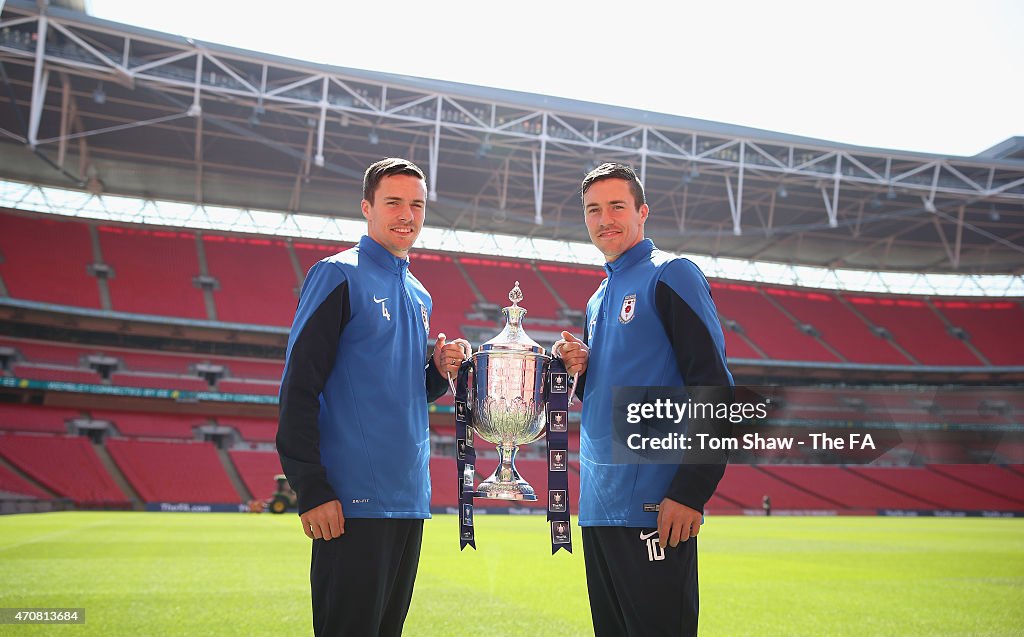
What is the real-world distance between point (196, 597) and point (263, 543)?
19.4ft

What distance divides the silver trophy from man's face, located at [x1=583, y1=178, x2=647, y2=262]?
0.49 meters

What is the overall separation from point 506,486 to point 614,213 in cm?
126

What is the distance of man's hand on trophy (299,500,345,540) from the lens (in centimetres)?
256

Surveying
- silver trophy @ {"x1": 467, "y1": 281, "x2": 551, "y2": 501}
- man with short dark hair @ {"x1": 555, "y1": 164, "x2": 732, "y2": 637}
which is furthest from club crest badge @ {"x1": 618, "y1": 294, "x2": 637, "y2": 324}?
silver trophy @ {"x1": 467, "y1": 281, "x2": 551, "y2": 501}

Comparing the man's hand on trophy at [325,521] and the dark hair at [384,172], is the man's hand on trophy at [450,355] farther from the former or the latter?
the man's hand on trophy at [325,521]

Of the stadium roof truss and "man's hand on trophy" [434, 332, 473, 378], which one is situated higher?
the stadium roof truss

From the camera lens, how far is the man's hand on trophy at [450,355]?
312cm

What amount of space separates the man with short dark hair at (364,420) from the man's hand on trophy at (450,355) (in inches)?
1.0

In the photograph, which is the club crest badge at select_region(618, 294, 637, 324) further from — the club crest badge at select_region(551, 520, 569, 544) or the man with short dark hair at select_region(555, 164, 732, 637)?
the club crest badge at select_region(551, 520, 569, 544)

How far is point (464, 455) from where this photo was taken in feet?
10.8

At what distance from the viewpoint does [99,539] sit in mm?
12523

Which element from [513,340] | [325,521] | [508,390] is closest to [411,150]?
[513,340]

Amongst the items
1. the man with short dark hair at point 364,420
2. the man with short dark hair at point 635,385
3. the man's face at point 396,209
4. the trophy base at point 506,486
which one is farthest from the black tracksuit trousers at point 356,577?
the man's face at point 396,209

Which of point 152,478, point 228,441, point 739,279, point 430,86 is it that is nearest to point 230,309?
point 228,441
